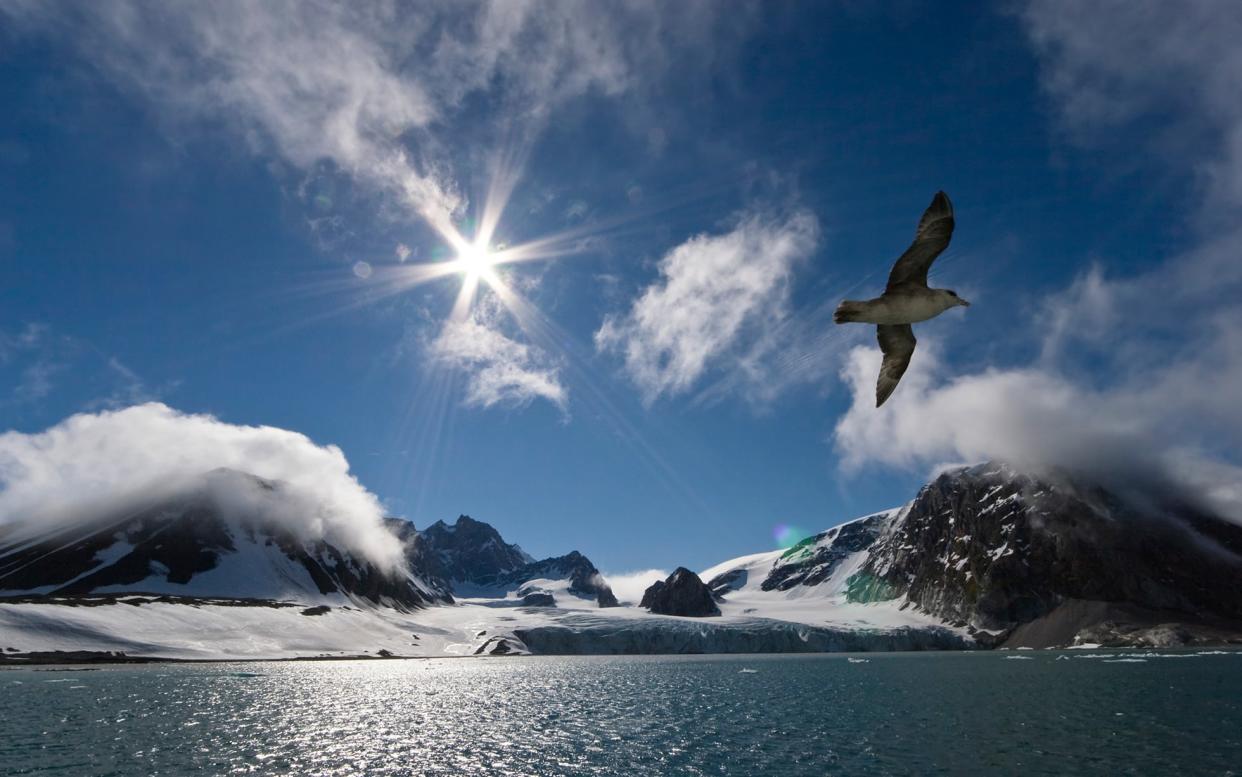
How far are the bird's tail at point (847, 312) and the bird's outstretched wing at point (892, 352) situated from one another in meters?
1.64

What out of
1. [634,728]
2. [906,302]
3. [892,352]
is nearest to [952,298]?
[906,302]

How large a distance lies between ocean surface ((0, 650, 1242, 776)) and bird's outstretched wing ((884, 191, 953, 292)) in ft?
88.2

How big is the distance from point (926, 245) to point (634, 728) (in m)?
41.7

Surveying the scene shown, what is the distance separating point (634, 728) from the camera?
149ft

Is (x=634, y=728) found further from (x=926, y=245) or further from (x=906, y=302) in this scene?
(x=926, y=245)

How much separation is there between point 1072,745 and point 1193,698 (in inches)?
1217

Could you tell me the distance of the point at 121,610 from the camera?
490 feet

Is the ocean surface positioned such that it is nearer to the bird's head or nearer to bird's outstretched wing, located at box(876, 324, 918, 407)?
bird's outstretched wing, located at box(876, 324, 918, 407)

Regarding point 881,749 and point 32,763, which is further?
point 881,749

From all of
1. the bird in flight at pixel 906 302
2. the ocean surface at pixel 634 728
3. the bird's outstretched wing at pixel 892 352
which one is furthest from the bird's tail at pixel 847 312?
the ocean surface at pixel 634 728

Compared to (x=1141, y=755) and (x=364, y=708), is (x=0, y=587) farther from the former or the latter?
(x=1141, y=755)

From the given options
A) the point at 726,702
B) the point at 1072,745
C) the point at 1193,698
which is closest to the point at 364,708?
the point at 726,702

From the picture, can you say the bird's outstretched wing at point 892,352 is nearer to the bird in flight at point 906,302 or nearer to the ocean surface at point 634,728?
the bird in flight at point 906,302

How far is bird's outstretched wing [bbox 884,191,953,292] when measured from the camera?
1232cm
